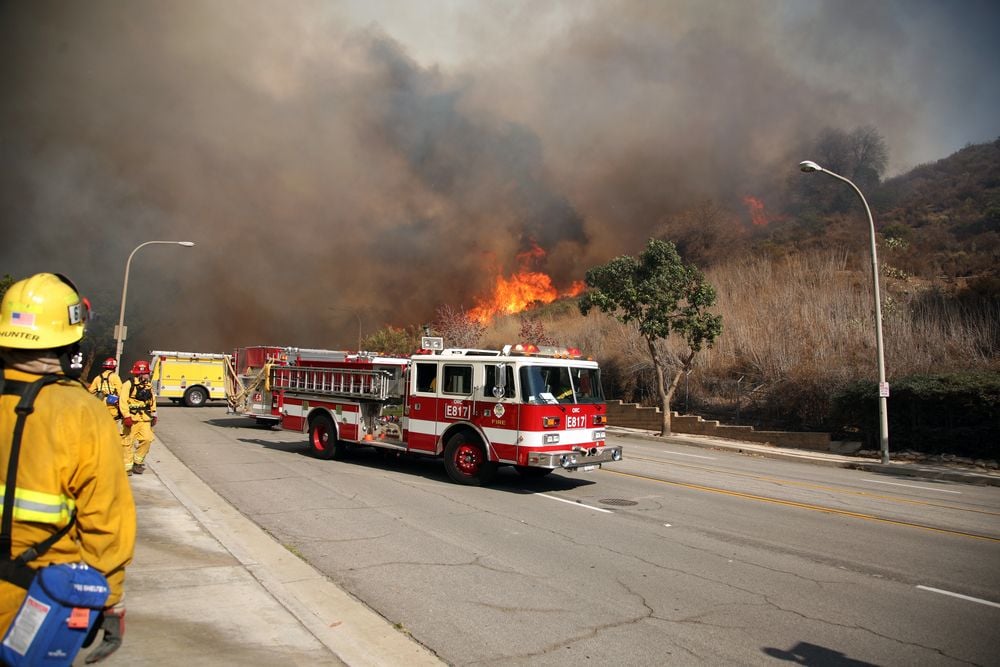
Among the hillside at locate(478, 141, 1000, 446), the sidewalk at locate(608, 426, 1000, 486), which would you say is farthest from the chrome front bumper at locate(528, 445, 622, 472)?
the hillside at locate(478, 141, 1000, 446)

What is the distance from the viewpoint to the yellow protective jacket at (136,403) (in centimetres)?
897

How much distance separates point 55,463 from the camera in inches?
81.5

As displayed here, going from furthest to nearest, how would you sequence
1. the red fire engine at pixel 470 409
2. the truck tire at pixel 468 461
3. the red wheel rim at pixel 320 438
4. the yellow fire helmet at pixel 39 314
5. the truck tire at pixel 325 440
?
the red wheel rim at pixel 320 438 → the truck tire at pixel 325 440 → the truck tire at pixel 468 461 → the red fire engine at pixel 470 409 → the yellow fire helmet at pixel 39 314

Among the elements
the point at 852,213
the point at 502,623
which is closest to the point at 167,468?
the point at 502,623

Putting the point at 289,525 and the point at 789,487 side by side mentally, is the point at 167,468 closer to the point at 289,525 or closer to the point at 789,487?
the point at 289,525

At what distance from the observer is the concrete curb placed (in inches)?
150

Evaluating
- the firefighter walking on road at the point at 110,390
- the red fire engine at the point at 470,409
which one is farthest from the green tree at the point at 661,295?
the firefighter walking on road at the point at 110,390

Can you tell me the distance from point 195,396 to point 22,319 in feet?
86.2

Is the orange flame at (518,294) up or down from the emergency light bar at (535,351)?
up

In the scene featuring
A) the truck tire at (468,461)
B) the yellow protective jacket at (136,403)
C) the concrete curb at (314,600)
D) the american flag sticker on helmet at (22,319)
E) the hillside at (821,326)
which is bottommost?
the concrete curb at (314,600)

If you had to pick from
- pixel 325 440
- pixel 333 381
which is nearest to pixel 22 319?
pixel 333 381

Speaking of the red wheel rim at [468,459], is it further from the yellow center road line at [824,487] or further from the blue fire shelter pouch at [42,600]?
the blue fire shelter pouch at [42,600]

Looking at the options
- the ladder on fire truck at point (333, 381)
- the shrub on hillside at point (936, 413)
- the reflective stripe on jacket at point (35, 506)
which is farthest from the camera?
the shrub on hillside at point (936, 413)

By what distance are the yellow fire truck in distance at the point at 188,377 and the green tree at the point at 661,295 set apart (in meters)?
15.1
